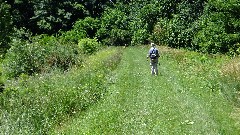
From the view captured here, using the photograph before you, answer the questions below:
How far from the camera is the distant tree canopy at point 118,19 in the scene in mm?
55531

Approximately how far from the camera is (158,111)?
43.6 feet

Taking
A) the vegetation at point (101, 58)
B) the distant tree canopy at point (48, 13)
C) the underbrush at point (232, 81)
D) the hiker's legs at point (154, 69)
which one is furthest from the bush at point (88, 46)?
the underbrush at point (232, 81)

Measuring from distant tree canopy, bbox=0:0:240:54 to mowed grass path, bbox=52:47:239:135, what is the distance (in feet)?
97.2

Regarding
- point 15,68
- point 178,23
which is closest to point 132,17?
point 178,23

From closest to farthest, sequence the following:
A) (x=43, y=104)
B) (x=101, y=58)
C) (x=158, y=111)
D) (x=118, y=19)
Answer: (x=158, y=111)
(x=43, y=104)
(x=101, y=58)
(x=118, y=19)

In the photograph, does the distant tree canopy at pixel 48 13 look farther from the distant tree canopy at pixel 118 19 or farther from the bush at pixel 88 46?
the bush at pixel 88 46

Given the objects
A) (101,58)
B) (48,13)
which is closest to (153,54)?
(101,58)

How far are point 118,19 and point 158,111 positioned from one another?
51774mm

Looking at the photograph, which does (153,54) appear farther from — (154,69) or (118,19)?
(118,19)

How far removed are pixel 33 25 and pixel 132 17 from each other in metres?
15.7

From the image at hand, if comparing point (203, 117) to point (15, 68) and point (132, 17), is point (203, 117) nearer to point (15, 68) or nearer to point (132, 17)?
point (15, 68)

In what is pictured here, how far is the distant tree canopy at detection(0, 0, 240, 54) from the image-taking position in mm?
55531

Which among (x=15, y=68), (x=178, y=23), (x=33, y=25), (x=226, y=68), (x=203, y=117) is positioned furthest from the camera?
(x=33, y=25)

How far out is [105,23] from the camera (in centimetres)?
6444
